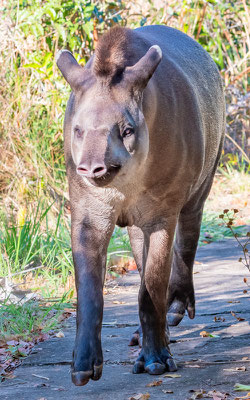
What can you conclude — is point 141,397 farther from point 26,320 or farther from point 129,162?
point 26,320

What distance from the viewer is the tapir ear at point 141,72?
3461 millimetres

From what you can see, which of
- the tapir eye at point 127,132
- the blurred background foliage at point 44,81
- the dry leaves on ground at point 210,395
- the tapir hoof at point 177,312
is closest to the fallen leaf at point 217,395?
the dry leaves on ground at point 210,395

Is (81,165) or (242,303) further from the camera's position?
(242,303)

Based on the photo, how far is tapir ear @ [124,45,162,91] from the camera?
3.46m

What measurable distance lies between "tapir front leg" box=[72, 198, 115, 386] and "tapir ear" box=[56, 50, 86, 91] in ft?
2.02

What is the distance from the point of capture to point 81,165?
3096mm

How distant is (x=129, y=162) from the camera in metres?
3.35

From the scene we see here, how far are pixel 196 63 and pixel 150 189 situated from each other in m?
1.48

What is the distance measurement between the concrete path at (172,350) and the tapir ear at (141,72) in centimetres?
148

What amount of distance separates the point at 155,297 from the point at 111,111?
1157 millimetres

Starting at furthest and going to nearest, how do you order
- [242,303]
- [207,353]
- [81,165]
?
[242,303] < [207,353] < [81,165]

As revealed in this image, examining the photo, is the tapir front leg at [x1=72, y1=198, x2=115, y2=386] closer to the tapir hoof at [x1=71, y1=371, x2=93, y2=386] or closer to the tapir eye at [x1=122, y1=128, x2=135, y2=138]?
the tapir hoof at [x1=71, y1=371, x2=93, y2=386]

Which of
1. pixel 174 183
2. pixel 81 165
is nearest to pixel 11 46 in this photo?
pixel 174 183

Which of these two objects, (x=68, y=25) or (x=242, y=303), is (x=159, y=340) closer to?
(x=242, y=303)
